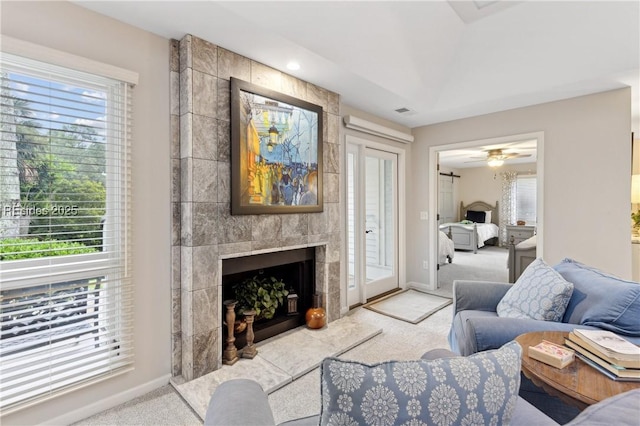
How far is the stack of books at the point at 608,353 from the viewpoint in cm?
119

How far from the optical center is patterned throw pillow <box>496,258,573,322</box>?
1.81m

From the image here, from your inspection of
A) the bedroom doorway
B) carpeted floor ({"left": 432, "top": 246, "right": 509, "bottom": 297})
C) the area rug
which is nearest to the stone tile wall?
the bedroom doorway

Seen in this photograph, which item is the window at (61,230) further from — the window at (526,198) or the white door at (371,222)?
the window at (526,198)

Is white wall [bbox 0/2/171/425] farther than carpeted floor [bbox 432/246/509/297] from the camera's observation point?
No

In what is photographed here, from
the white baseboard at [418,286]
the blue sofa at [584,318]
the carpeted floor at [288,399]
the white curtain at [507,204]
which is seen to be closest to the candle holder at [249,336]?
the carpeted floor at [288,399]

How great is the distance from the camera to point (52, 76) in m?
1.65

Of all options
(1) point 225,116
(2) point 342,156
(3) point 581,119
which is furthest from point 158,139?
(3) point 581,119

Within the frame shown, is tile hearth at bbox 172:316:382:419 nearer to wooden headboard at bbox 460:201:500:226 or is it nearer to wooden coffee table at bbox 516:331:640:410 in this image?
wooden coffee table at bbox 516:331:640:410

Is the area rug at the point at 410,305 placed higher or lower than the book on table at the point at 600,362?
lower

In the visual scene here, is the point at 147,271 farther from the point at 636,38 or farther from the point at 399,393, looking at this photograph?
the point at 636,38

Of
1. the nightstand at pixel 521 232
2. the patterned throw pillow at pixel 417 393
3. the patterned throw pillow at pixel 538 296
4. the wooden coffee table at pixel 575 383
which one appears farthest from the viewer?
the nightstand at pixel 521 232

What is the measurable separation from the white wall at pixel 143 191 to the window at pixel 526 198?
8.92m

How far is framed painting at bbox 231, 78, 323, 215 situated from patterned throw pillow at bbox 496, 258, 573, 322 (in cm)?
170

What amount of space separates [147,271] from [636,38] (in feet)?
13.3
